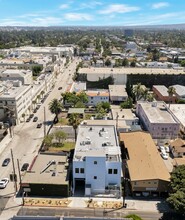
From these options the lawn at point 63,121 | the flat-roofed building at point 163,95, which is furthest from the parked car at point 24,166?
the flat-roofed building at point 163,95

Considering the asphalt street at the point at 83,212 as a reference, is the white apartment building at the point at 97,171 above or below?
above

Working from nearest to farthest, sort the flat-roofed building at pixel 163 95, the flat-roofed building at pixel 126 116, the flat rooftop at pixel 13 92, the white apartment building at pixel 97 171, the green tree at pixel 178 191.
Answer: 1. the green tree at pixel 178 191
2. the white apartment building at pixel 97 171
3. the flat-roofed building at pixel 126 116
4. the flat rooftop at pixel 13 92
5. the flat-roofed building at pixel 163 95

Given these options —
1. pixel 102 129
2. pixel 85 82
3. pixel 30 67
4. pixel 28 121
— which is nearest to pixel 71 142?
pixel 102 129

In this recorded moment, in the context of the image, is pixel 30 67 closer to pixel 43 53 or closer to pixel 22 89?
pixel 43 53

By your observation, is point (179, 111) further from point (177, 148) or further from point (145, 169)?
point (145, 169)

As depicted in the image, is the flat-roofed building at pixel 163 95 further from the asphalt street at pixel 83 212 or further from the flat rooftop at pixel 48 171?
the asphalt street at pixel 83 212

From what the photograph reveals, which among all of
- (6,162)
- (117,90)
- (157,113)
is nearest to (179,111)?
(157,113)

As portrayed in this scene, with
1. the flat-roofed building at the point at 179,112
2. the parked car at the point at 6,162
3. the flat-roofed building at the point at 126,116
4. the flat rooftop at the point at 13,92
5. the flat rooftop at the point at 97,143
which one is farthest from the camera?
the flat rooftop at the point at 13,92

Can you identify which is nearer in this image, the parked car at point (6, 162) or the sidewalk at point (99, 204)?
the sidewalk at point (99, 204)
